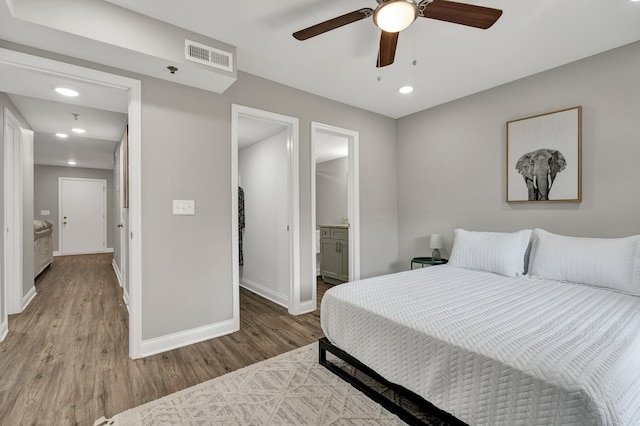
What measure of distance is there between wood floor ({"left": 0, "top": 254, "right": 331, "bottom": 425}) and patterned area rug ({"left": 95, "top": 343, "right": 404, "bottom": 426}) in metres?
0.15

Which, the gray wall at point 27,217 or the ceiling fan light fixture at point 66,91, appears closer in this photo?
the ceiling fan light fixture at point 66,91

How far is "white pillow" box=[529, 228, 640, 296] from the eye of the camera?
2172 mm

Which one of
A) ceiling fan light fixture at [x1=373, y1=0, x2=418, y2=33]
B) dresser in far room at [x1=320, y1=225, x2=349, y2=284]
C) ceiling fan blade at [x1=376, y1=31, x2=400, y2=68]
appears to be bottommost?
dresser in far room at [x1=320, y1=225, x2=349, y2=284]

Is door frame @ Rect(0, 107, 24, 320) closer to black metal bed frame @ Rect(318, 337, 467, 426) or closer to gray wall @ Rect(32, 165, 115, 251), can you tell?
black metal bed frame @ Rect(318, 337, 467, 426)

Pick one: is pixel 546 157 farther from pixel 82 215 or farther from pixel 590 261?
pixel 82 215

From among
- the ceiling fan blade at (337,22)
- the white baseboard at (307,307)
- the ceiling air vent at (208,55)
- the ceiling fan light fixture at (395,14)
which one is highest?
the ceiling air vent at (208,55)

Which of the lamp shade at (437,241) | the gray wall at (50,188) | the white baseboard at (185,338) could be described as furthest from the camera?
the gray wall at (50,188)

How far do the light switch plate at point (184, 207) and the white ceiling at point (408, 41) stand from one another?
135 cm

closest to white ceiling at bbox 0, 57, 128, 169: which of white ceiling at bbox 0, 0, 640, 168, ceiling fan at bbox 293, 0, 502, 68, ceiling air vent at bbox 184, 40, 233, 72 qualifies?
white ceiling at bbox 0, 0, 640, 168

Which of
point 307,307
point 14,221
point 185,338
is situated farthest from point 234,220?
point 14,221

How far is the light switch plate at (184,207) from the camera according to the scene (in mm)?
2564

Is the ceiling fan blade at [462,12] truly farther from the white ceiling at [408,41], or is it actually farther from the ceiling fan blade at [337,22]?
the white ceiling at [408,41]

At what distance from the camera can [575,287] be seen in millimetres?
2270

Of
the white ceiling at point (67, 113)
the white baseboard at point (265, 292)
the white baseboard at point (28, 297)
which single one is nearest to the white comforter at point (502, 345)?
the white baseboard at point (265, 292)
